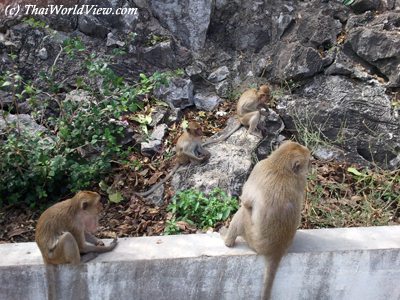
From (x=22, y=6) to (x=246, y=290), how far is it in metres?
4.85

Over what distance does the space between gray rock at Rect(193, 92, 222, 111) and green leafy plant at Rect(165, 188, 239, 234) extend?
78.9 inches

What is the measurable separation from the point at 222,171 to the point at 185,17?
270 cm

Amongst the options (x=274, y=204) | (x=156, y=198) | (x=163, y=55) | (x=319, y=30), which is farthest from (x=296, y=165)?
(x=319, y=30)

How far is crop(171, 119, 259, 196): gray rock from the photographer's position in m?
5.35

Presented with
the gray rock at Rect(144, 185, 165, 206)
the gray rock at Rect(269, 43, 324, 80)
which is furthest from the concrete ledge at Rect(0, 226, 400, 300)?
the gray rock at Rect(269, 43, 324, 80)

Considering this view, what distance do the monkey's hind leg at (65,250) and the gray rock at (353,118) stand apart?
3.75 metres

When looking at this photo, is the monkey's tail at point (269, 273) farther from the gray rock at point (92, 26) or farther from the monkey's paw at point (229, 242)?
the gray rock at point (92, 26)

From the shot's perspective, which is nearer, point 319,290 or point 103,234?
point 319,290

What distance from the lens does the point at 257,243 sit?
362 cm

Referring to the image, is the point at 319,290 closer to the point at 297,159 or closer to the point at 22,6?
the point at 297,159

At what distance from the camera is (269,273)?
3.68 metres

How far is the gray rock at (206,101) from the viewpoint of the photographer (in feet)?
22.2

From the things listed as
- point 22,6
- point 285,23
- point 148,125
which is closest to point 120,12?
point 22,6

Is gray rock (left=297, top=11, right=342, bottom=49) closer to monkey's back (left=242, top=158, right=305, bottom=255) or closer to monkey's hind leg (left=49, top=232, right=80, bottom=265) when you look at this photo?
monkey's back (left=242, top=158, right=305, bottom=255)
